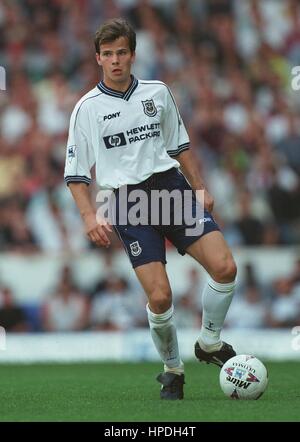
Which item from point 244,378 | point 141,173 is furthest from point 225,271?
point 141,173

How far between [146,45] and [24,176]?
10.8 ft

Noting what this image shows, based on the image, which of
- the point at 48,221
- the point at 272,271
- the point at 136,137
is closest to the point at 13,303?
the point at 48,221

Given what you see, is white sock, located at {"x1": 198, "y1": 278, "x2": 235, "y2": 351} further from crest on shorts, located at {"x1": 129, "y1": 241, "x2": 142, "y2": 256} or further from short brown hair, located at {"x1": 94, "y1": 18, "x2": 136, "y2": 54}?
short brown hair, located at {"x1": 94, "y1": 18, "x2": 136, "y2": 54}

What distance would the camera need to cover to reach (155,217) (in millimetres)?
8578

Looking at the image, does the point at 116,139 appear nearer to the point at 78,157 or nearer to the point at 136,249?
the point at 78,157

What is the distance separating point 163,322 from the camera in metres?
8.45

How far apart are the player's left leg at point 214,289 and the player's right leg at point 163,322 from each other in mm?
252

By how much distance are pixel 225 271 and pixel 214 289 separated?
208mm

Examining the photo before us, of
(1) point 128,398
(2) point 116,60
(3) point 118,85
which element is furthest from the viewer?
(1) point 128,398

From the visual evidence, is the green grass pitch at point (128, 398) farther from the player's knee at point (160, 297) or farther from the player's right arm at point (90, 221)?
the player's right arm at point (90, 221)

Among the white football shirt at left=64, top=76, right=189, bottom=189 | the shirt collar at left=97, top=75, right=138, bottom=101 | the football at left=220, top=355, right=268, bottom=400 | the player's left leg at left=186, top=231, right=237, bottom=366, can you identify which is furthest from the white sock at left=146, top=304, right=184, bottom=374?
the shirt collar at left=97, top=75, right=138, bottom=101

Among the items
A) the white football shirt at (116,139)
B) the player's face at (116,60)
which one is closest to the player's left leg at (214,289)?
the white football shirt at (116,139)

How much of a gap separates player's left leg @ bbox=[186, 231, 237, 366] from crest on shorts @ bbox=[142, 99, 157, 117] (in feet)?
3.21

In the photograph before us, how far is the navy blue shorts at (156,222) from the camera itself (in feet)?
27.7
